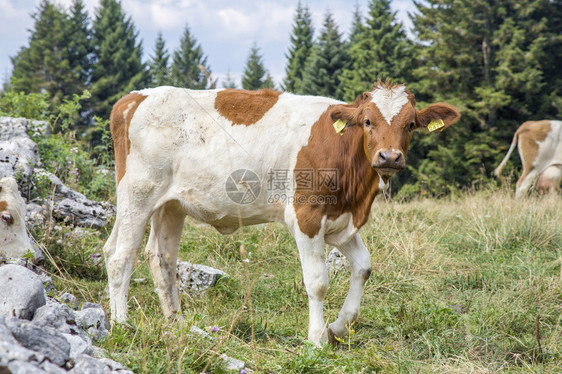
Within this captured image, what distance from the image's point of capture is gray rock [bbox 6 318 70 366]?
2.21m

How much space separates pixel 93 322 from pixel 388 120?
8.32 ft

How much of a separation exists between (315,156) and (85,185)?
18.0 ft

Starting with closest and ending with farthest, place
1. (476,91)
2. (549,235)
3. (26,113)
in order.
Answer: (549,235) < (26,113) < (476,91)

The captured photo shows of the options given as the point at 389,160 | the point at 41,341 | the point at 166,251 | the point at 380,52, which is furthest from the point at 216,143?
the point at 380,52

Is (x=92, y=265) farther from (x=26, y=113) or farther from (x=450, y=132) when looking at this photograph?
(x=450, y=132)

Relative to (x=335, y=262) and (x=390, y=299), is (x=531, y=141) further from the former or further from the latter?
(x=390, y=299)

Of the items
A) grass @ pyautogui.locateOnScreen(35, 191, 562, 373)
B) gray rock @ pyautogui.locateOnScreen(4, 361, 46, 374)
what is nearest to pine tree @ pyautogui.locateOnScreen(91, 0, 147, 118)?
grass @ pyautogui.locateOnScreen(35, 191, 562, 373)

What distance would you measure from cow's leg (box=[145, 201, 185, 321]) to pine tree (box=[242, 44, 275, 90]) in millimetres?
38007

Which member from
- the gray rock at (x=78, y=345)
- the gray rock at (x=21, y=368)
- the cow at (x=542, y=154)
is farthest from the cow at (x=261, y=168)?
the cow at (x=542, y=154)

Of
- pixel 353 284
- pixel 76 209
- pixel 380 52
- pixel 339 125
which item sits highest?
pixel 380 52

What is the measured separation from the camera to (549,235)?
6535 millimetres

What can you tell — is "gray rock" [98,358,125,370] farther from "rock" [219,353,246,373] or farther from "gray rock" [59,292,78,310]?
"gray rock" [59,292,78,310]

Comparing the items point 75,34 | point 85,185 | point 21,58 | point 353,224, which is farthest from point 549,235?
point 21,58

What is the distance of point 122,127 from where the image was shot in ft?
15.5
